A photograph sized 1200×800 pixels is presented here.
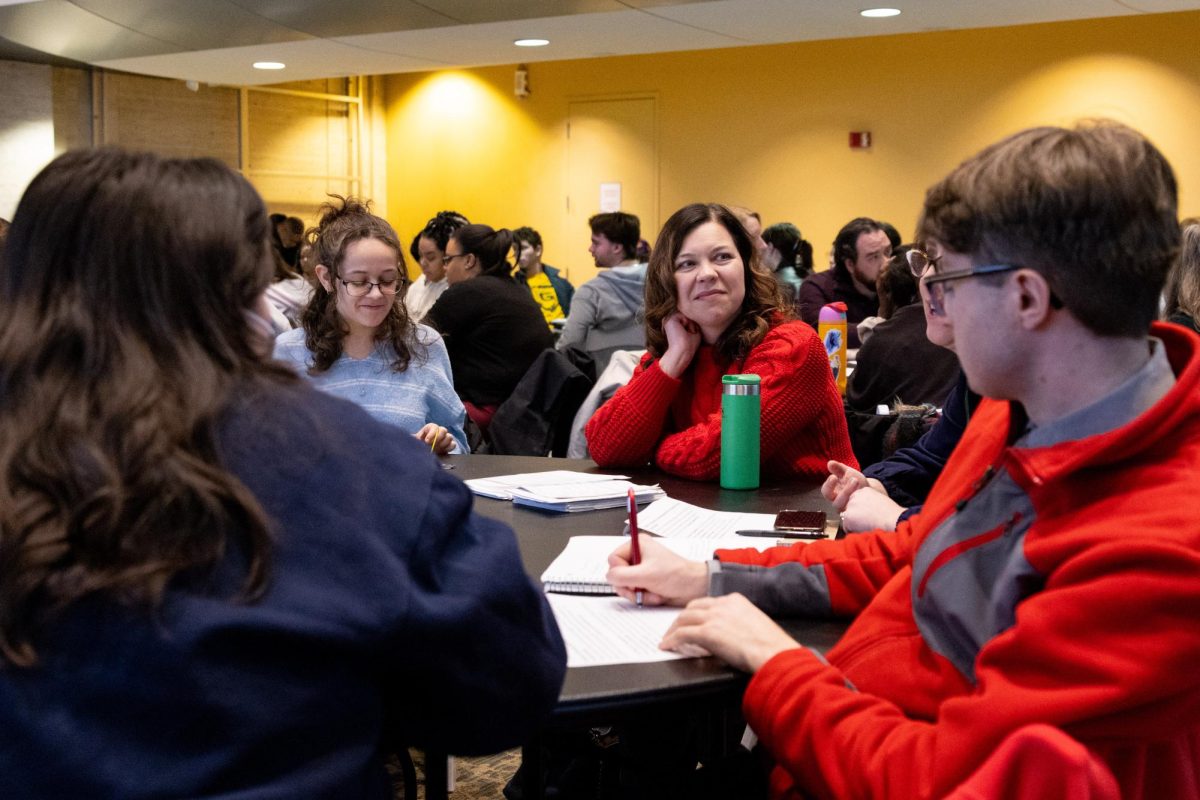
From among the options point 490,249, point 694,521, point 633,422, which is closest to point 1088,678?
point 694,521

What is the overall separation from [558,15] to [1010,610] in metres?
6.32

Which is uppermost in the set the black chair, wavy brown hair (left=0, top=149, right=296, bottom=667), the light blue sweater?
wavy brown hair (left=0, top=149, right=296, bottom=667)

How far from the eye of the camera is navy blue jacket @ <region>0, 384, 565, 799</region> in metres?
0.82

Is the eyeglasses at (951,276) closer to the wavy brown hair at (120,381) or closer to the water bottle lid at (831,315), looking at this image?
the wavy brown hair at (120,381)

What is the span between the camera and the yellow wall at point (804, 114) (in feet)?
25.8

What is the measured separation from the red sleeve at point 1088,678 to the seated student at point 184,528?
1.34 ft

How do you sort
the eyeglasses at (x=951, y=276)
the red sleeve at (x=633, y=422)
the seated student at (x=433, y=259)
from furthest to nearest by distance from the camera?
the seated student at (x=433, y=259) < the red sleeve at (x=633, y=422) < the eyeglasses at (x=951, y=276)

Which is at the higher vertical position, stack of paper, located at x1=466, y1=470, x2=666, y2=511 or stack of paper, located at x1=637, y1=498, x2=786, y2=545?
stack of paper, located at x1=466, y1=470, x2=666, y2=511

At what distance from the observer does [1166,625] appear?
0.91m

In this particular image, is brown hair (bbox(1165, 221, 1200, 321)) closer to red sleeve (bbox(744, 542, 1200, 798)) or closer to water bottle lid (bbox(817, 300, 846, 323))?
water bottle lid (bbox(817, 300, 846, 323))

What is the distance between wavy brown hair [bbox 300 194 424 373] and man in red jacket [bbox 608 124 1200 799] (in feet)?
5.97

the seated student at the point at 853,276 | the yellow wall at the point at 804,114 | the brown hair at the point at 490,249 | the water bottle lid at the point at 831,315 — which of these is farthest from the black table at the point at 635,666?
the yellow wall at the point at 804,114

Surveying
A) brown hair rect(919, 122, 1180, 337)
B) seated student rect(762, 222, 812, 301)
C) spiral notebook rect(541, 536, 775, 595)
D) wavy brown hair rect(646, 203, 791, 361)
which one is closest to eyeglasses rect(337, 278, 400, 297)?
wavy brown hair rect(646, 203, 791, 361)

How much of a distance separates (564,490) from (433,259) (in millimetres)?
4980
